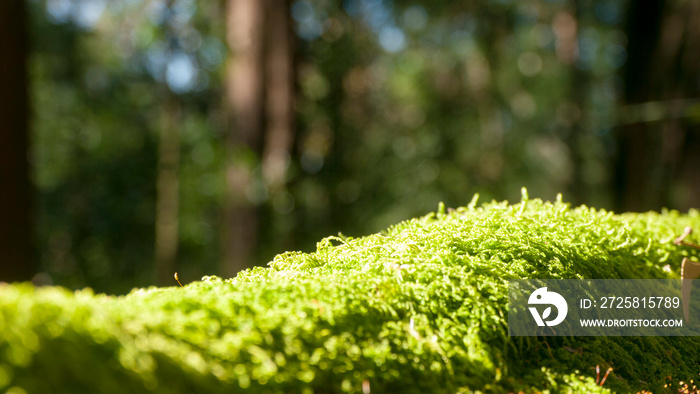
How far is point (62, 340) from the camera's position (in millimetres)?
634

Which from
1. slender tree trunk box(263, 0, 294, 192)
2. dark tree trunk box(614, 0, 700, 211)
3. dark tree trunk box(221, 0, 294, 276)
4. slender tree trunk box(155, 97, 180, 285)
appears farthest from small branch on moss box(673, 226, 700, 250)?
slender tree trunk box(155, 97, 180, 285)

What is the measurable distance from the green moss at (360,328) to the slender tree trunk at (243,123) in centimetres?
514

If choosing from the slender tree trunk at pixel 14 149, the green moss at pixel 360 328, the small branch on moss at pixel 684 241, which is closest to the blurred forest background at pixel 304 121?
the slender tree trunk at pixel 14 149

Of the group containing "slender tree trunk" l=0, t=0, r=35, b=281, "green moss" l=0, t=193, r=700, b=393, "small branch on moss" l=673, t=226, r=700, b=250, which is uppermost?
"slender tree trunk" l=0, t=0, r=35, b=281

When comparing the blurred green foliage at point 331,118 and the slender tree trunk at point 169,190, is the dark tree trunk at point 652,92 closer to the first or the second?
the blurred green foliage at point 331,118

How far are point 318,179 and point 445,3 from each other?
6604 mm

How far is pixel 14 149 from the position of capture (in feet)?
15.7

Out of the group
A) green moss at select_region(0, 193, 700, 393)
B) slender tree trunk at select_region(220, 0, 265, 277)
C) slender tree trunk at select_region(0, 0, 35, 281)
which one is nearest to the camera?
green moss at select_region(0, 193, 700, 393)

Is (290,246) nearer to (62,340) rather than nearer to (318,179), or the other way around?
(318,179)

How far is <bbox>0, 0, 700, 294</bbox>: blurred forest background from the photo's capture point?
6.55 meters

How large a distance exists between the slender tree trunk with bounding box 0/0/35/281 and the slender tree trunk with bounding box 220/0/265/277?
2.31 meters

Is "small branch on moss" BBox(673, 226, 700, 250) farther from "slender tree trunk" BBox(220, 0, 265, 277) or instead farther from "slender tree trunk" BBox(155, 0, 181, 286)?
"slender tree trunk" BBox(155, 0, 181, 286)

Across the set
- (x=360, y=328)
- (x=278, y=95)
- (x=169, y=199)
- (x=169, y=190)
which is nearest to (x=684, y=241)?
(x=360, y=328)

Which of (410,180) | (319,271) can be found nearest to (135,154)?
(410,180)
